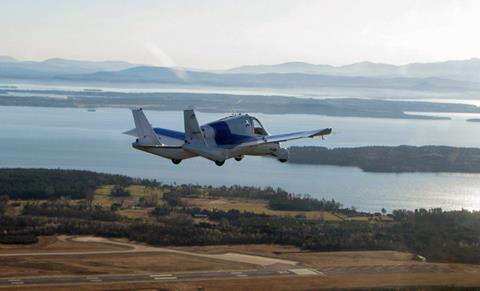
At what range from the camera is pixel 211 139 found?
14.6 meters

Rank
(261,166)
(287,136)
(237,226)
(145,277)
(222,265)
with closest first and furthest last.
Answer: (287,136)
(145,277)
(222,265)
(237,226)
(261,166)

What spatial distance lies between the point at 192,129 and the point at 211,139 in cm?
85

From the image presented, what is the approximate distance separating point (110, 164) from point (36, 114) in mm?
68937

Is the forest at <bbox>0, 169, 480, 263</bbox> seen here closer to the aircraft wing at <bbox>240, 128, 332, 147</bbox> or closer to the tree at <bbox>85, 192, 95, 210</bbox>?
the tree at <bbox>85, 192, 95, 210</bbox>

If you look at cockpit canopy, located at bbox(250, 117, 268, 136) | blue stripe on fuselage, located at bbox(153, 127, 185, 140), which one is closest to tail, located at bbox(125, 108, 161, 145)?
blue stripe on fuselage, located at bbox(153, 127, 185, 140)

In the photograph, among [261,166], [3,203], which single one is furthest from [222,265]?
[261,166]

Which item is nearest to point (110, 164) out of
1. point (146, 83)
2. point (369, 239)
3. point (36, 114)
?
point (369, 239)

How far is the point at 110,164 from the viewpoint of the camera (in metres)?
70.4

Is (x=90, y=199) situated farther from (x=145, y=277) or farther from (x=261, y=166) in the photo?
(x=261, y=166)

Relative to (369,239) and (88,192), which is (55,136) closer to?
(88,192)

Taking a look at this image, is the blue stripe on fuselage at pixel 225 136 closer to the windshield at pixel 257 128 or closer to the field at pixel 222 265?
the windshield at pixel 257 128

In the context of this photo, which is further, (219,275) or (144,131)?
(219,275)

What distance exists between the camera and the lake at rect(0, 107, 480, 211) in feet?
195

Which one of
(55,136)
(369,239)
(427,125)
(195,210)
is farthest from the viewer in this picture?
(427,125)
